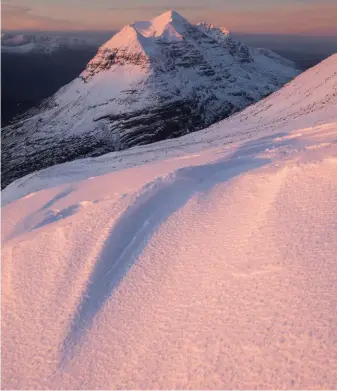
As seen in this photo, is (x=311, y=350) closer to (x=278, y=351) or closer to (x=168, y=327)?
(x=278, y=351)

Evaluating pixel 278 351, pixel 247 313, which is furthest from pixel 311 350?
pixel 247 313

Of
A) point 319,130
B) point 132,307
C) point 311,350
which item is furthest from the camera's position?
point 319,130

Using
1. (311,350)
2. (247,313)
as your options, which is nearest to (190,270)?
(247,313)

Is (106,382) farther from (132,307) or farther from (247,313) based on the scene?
(247,313)

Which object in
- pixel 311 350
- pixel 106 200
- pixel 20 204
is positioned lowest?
pixel 20 204

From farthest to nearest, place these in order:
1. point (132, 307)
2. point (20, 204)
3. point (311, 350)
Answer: point (20, 204) → point (132, 307) → point (311, 350)

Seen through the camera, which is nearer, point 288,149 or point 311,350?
point 311,350

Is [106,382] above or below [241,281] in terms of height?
below
